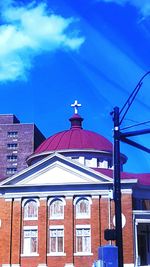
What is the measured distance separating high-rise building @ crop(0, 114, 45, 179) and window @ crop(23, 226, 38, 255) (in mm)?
94213

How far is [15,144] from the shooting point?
465ft

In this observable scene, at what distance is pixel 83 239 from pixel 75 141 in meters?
12.1

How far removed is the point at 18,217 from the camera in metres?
42.9

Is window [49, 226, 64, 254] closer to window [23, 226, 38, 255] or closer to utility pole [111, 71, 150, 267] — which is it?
window [23, 226, 38, 255]

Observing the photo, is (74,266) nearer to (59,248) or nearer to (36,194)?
(59,248)

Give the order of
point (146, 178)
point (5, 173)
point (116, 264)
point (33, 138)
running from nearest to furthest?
point (116, 264)
point (146, 178)
point (5, 173)
point (33, 138)

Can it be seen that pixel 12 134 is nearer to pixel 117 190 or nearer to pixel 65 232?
pixel 65 232

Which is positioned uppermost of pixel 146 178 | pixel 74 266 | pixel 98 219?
pixel 146 178

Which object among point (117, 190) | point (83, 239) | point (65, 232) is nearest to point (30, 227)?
point (65, 232)

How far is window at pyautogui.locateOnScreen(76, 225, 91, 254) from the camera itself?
41.4 m

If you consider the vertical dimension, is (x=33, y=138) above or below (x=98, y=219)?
above

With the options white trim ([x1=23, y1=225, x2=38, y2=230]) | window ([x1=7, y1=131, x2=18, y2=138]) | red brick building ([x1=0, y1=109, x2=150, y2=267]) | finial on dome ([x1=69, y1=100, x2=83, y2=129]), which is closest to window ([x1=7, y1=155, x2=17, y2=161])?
window ([x1=7, y1=131, x2=18, y2=138])

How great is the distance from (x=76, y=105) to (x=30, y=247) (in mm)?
18449

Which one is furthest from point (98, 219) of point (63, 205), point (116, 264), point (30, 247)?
point (116, 264)
